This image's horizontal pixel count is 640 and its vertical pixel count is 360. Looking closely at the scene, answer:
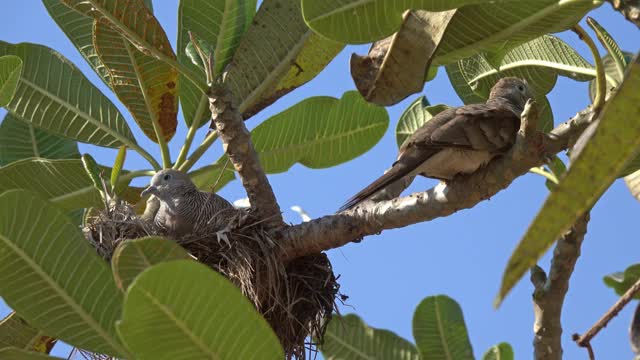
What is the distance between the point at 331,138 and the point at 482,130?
1355 millimetres

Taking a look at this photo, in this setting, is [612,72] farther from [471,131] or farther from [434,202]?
[434,202]

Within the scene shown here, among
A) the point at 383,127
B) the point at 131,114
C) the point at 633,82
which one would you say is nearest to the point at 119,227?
the point at 131,114

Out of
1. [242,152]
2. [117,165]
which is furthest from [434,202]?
[117,165]

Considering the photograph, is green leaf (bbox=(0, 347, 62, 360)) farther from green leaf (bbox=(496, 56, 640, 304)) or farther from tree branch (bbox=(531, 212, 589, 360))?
green leaf (bbox=(496, 56, 640, 304))

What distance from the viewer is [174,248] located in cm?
315

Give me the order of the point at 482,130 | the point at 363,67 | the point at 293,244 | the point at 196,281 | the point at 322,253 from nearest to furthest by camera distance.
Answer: the point at 196,281 < the point at 363,67 < the point at 482,130 < the point at 293,244 < the point at 322,253

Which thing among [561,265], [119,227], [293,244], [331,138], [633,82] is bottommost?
[633,82]

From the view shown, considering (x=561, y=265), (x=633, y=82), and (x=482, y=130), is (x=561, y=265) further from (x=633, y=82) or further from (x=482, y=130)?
(x=633, y=82)

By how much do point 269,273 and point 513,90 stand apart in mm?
1369

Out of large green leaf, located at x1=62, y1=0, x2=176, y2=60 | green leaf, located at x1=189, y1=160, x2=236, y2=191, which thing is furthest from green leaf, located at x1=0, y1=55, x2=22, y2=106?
green leaf, located at x1=189, y1=160, x2=236, y2=191

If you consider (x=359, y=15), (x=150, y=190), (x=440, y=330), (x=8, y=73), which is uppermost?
(x=150, y=190)

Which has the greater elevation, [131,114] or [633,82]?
[131,114]

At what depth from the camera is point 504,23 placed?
10.9ft

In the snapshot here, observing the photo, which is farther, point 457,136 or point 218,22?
point 218,22
